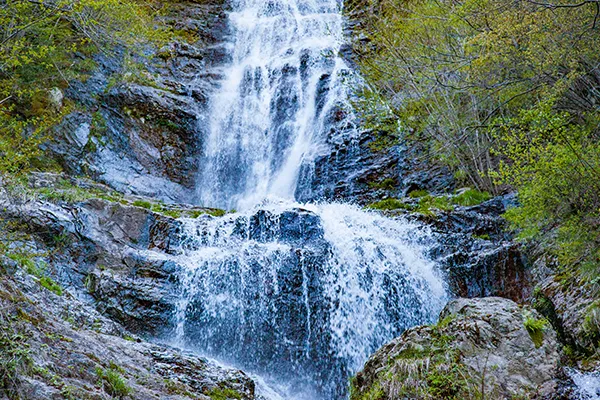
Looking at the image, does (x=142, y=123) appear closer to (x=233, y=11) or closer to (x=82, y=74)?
(x=82, y=74)

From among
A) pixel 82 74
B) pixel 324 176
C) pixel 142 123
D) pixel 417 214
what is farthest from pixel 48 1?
pixel 417 214

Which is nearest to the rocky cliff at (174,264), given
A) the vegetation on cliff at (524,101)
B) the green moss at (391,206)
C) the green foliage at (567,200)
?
the green moss at (391,206)

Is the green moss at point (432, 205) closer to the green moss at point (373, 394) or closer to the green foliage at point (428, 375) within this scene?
the green foliage at point (428, 375)

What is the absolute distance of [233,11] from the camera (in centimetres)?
2436

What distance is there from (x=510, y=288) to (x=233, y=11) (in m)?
19.3

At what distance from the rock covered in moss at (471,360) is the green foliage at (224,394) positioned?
1.62 meters

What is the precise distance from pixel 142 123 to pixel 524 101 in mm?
11787

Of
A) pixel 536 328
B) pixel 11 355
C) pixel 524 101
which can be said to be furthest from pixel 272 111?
pixel 11 355

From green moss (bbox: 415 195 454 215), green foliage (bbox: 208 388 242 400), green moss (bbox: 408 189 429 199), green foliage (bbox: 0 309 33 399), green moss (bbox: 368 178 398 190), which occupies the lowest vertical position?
green foliage (bbox: 208 388 242 400)

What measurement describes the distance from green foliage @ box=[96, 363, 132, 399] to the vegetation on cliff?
6074 millimetres

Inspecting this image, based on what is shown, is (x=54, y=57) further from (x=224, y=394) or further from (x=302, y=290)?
(x=224, y=394)

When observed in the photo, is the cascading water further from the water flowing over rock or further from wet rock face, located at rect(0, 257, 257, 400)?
wet rock face, located at rect(0, 257, 257, 400)

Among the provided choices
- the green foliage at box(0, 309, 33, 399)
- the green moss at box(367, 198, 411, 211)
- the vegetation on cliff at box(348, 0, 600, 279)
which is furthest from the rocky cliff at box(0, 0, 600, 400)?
the vegetation on cliff at box(348, 0, 600, 279)

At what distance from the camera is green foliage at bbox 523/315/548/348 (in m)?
5.51
